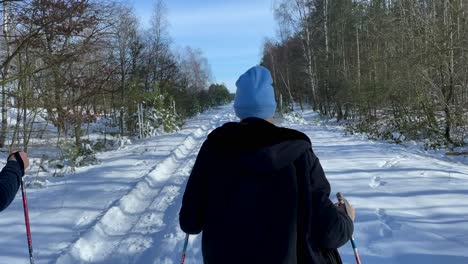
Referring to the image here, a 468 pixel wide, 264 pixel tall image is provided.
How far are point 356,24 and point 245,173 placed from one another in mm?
26636

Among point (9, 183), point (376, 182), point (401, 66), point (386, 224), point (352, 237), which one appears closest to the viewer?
point (9, 183)

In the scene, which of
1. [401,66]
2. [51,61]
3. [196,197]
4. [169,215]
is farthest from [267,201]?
[401,66]

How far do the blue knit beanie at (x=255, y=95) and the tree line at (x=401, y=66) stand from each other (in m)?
12.2

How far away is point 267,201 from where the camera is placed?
1791mm

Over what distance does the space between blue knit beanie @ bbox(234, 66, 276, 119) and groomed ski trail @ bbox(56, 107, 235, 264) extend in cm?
329

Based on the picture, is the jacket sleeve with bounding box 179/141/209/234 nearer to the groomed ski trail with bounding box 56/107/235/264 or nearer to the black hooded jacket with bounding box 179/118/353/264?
the black hooded jacket with bounding box 179/118/353/264

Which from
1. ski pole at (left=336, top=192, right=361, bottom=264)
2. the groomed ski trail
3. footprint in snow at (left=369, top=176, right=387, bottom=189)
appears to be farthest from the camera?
footprint in snow at (left=369, top=176, right=387, bottom=189)

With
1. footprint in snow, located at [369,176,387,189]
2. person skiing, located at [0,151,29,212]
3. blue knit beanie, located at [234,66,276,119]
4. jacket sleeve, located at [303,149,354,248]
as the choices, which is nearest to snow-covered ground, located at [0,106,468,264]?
footprint in snow, located at [369,176,387,189]

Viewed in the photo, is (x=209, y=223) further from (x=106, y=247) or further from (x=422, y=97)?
(x=422, y=97)

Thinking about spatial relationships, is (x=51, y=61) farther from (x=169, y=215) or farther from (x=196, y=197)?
(x=196, y=197)

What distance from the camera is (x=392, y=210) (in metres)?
5.82

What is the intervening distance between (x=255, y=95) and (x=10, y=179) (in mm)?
1629

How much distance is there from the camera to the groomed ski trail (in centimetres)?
481

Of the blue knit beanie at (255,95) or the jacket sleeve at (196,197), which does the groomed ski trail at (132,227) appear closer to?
the jacket sleeve at (196,197)
